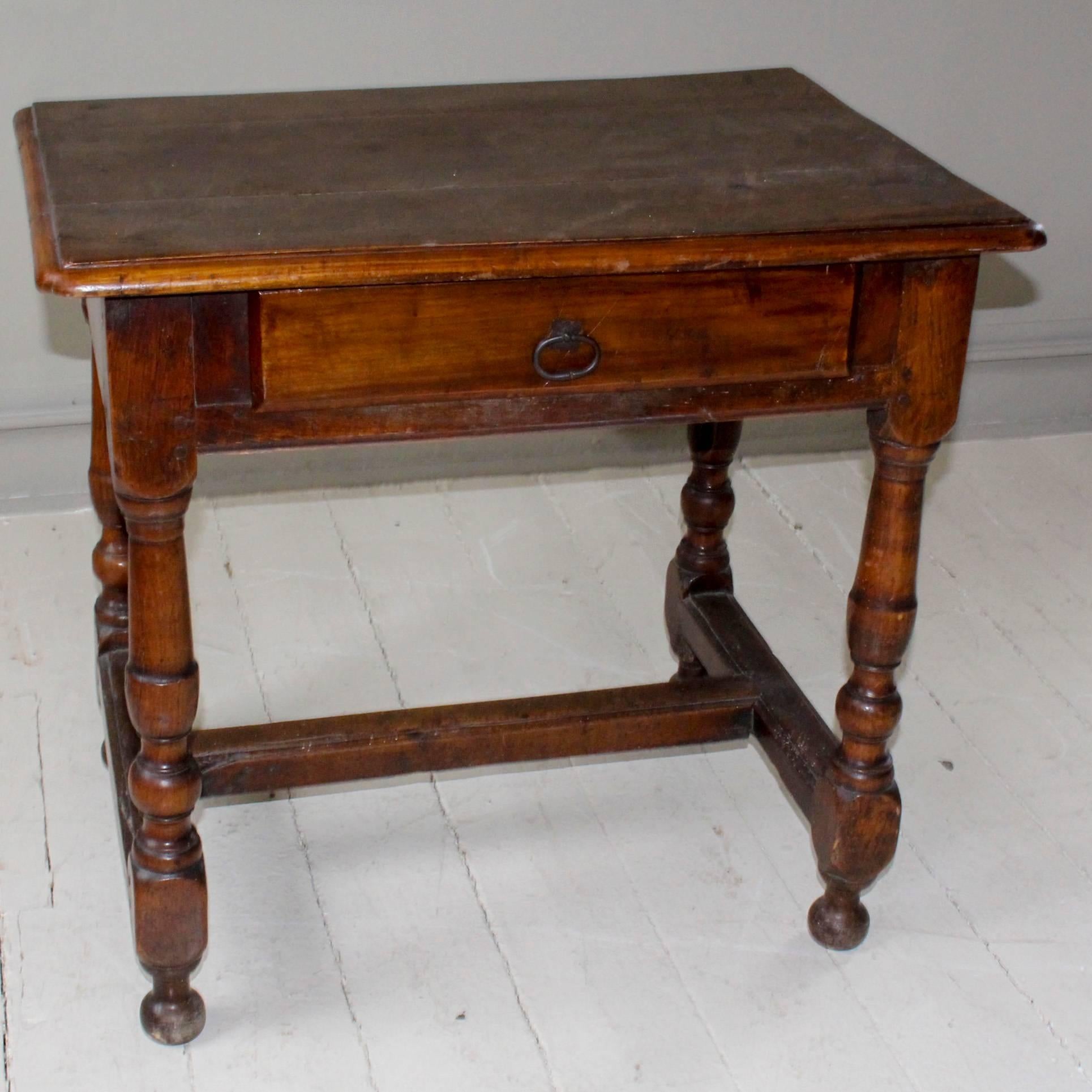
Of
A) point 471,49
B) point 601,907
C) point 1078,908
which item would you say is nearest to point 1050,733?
point 1078,908

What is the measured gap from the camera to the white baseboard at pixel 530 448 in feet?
9.68

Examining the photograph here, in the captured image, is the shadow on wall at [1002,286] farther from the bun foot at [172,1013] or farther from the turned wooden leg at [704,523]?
the bun foot at [172,1013]

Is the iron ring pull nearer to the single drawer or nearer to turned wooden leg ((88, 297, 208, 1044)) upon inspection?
the single drawer

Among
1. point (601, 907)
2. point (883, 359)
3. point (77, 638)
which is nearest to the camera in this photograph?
point (883, 359)

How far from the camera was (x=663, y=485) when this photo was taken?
3084 millimetres

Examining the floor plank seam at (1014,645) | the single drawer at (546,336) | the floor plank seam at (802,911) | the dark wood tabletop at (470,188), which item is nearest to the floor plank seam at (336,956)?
the floor plank seam at (802,911)

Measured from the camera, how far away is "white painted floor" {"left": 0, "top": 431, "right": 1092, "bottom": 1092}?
6.24 feet

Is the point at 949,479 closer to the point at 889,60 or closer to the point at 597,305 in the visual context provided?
the point at 889,60

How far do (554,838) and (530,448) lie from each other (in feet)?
3.53

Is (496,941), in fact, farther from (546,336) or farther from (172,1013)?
(546,336)

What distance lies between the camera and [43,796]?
226cm

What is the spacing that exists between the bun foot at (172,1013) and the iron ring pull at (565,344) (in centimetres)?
79

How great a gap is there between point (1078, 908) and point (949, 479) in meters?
1.18

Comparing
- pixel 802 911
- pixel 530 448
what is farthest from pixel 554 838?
pixel 530 448
